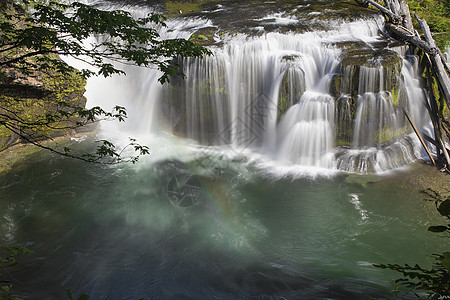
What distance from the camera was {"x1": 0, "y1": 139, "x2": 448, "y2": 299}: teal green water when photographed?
6.28 meters

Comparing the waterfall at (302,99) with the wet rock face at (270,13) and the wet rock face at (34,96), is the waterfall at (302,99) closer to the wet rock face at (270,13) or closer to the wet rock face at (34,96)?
the wet rock face at (270,13)

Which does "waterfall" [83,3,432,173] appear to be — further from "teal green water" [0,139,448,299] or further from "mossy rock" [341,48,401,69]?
"teal green water" [0,139,448,299]

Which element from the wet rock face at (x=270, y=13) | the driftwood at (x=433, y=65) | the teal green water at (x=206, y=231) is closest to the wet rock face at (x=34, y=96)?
the teal green water at (x=206, y=231)

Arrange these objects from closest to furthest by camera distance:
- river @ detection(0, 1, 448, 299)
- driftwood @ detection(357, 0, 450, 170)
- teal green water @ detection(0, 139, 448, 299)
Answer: teal green water @ detection(0, 139, 448, 299), river @ detection(0, 1, 448, 299), driftwood @ detection(357, 0, 450, 170)

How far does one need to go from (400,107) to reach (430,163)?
6.44 feet

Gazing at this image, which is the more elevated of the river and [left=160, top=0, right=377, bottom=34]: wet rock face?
[left=160, top=0, right=377, bottom=34]: wet rock face

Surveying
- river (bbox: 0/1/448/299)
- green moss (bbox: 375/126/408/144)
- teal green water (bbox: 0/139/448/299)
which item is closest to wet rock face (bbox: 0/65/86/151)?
river (bbox: 0/1/448/299)

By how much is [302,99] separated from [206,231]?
5.68m

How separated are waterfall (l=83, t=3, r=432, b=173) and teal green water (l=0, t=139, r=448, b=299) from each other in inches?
52.6

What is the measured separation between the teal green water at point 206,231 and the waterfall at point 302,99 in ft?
4.38

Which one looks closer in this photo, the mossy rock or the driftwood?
the mossy rock

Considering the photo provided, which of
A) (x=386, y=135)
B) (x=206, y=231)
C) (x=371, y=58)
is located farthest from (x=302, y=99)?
(x=206, y=231)

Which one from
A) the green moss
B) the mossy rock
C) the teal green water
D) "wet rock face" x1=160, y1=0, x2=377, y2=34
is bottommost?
the teal green water

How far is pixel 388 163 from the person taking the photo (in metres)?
10.2
